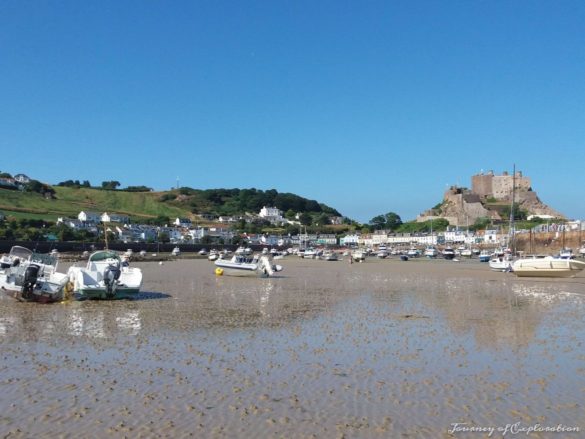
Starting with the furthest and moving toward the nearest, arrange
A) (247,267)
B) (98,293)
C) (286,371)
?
1. (247,267)
2. (98,293)
3. (286,371)

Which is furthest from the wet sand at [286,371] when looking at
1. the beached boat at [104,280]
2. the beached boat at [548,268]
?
the beached boat at [548,268]

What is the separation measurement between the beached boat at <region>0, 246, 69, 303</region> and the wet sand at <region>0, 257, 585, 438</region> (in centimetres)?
164

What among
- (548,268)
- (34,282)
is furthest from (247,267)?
(548,268)

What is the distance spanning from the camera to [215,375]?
38.8 ft

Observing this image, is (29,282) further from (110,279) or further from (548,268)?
(548,268)

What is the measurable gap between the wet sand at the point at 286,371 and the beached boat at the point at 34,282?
1636mm

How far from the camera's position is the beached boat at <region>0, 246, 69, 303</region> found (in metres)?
24.9

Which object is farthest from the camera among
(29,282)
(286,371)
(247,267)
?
(247,267)

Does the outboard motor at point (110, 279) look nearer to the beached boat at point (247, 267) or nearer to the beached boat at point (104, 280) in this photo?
the beached boat at point (104, 280)

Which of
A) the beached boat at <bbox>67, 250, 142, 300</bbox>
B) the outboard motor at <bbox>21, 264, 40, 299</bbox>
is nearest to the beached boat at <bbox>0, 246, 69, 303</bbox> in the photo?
the outboard motor at <bbox>21, 264, 40, 299</bbox>

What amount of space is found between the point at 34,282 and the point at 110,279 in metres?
3.24

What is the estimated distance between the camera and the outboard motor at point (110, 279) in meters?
26.3

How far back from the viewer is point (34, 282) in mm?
24812

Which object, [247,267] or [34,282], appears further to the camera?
[247,267]
